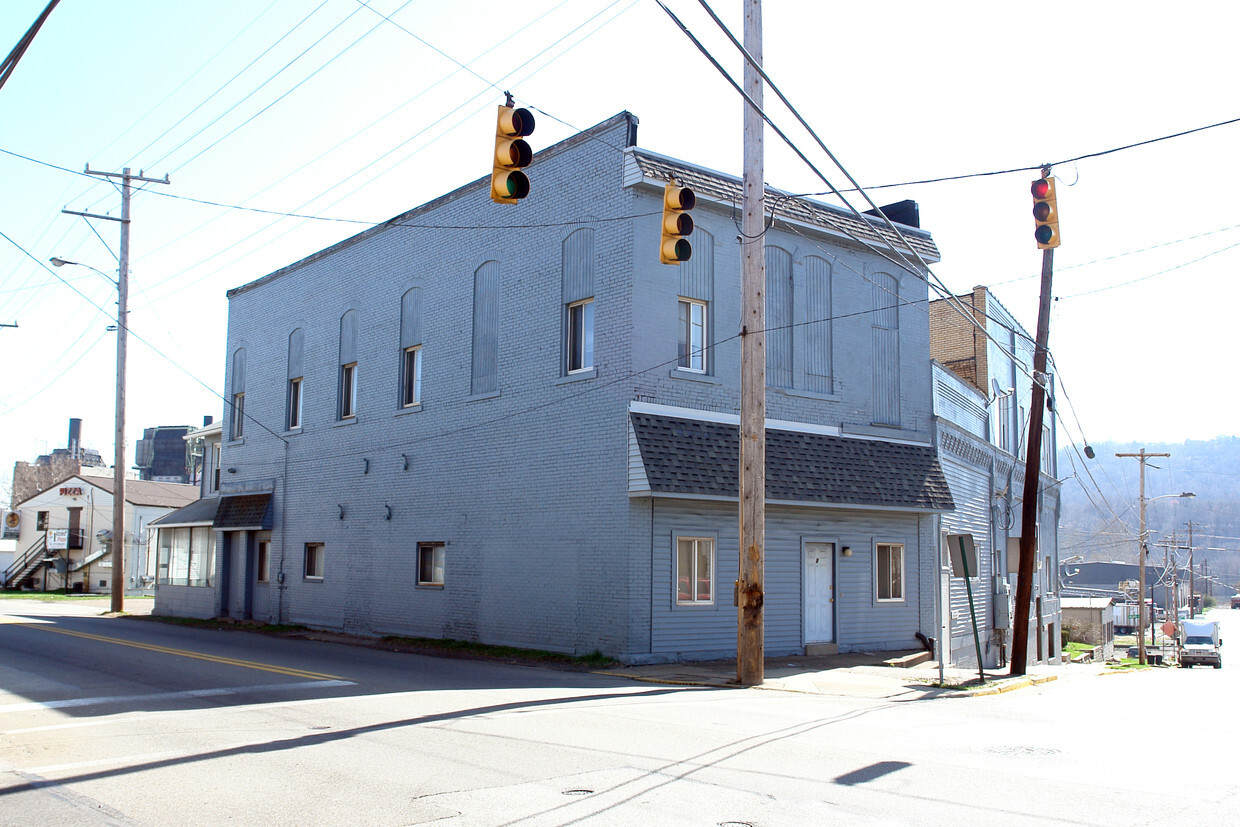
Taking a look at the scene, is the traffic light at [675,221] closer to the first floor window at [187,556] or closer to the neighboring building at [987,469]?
the neighboring building at [987,469]

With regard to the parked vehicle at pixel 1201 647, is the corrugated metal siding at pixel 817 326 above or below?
above

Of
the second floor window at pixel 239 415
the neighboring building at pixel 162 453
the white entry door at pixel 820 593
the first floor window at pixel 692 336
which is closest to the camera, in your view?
the first floor window at pixel 692 336

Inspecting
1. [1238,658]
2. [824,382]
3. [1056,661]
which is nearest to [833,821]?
[824,382]

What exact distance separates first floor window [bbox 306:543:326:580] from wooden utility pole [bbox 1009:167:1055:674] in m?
17.3

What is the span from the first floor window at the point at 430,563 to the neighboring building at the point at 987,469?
11.5 meters

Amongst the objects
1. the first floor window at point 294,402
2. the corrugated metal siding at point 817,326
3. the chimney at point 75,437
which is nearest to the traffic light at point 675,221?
the corrugated metal siding at point 817,326

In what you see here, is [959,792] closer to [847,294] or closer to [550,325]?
[550,325]

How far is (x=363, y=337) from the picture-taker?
84.9 ft

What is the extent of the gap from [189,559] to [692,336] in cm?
2164

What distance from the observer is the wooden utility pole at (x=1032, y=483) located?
17.7 meters

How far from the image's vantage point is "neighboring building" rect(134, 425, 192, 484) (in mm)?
84331

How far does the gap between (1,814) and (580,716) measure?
5.82 metres

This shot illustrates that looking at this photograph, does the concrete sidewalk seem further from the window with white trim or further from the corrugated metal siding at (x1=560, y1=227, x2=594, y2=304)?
the window with white trim

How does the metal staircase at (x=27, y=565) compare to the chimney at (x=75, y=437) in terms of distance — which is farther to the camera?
the chimney at (x=75, y=437)
